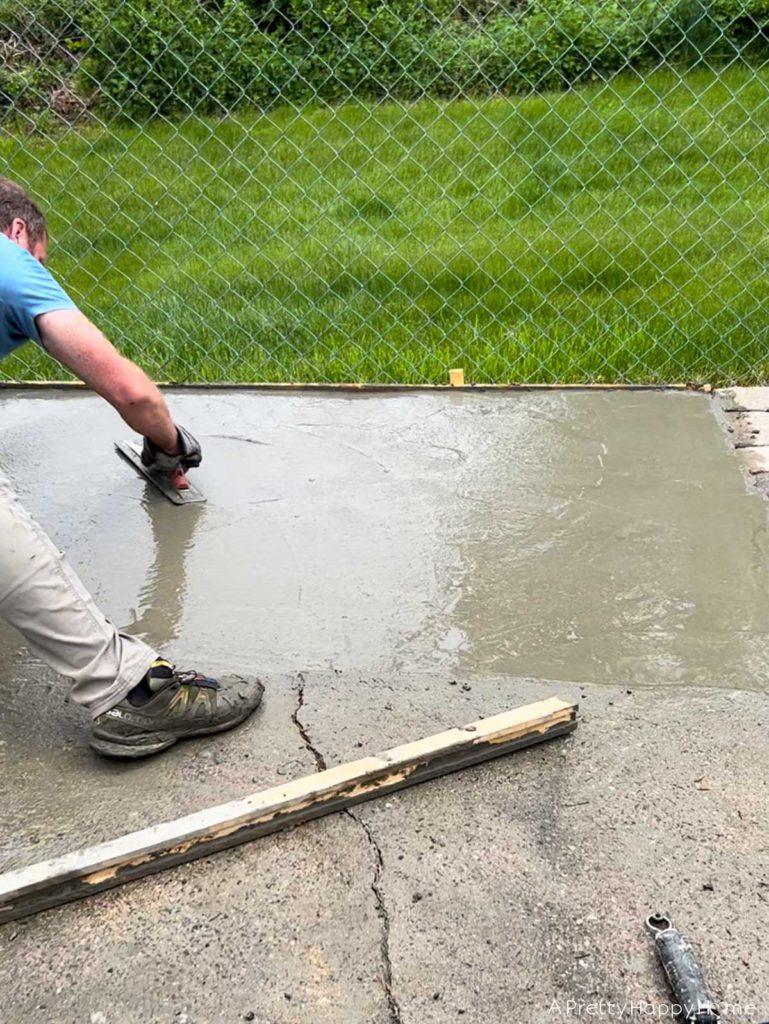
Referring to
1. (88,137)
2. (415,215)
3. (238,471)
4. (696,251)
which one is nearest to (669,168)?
(696,251)

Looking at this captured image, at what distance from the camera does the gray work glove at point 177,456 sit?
2.88m

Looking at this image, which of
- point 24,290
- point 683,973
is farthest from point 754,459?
point 24,290

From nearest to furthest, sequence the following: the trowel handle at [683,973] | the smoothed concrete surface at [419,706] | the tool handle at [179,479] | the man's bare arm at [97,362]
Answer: the trowel handle at [683,973] → the smoothed concrete surface at [419,706] → the man's bare arm at [97,362] → the tool handle at [179,479]

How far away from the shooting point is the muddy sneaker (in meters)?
2.01

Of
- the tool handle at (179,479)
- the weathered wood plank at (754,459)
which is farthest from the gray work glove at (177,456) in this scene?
the weathered wood plank at (754,459)

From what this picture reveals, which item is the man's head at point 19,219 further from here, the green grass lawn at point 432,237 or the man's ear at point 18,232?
the green grass lawn at point 432,237

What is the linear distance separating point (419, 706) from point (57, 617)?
2.66ft


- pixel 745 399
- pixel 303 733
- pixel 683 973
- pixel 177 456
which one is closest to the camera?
pixel 683 973

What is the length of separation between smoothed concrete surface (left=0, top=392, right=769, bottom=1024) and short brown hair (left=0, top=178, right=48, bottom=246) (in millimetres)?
942

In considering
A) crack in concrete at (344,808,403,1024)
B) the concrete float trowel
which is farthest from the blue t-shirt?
crack in concrete at (344,808,403,1024)

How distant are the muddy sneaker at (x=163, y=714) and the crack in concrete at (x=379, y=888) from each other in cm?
16

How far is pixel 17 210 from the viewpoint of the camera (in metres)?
2.23

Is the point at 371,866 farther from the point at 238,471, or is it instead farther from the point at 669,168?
the point at 669,168

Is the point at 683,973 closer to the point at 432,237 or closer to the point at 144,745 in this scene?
the point at 144,745
